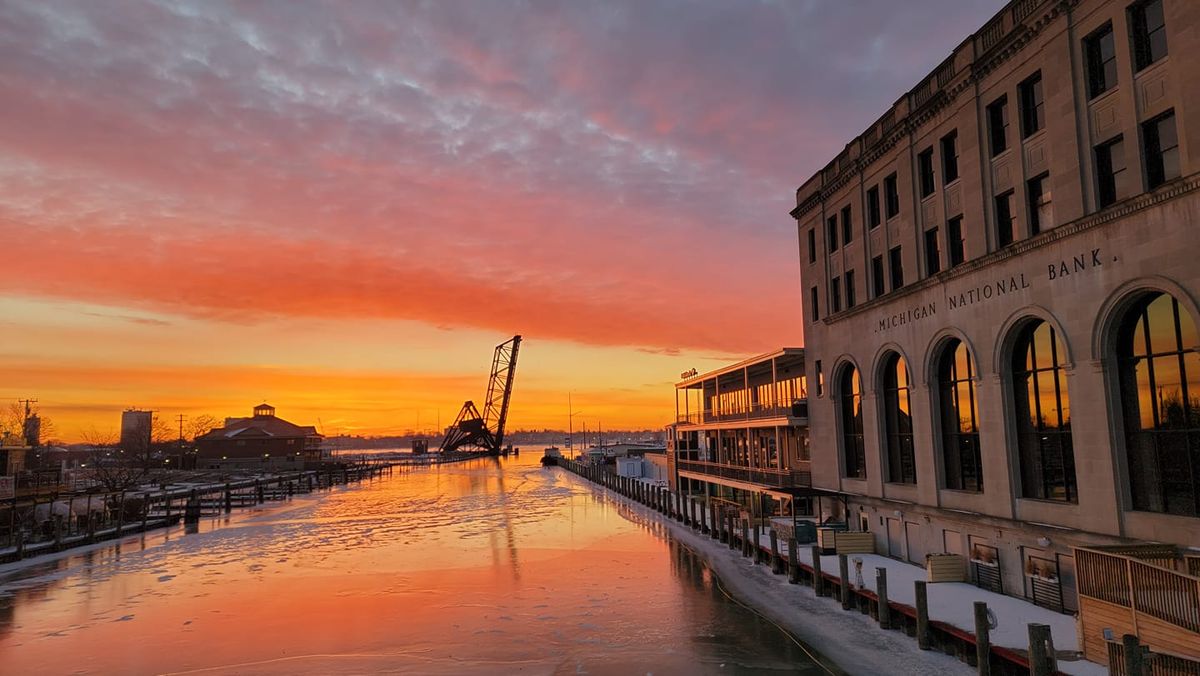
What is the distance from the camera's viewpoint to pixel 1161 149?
1819cm

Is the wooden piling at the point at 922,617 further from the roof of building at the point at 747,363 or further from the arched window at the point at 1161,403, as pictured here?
the roof of building at the point at 747,363

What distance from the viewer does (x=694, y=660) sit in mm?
18891

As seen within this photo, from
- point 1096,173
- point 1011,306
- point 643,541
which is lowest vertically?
point 643,541

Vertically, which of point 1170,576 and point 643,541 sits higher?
point 1170,576

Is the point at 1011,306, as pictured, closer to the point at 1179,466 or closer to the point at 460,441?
the point at 1179,466

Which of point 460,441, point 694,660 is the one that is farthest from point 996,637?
point 460,441

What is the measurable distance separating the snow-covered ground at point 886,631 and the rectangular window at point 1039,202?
461 inches

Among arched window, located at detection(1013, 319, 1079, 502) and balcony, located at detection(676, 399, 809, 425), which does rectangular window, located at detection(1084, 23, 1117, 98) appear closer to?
arched window, located at detection(1013, 319, 1079, 502)

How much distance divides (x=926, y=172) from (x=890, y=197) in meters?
2.99

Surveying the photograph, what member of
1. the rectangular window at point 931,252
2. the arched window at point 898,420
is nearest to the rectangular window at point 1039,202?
the rectangular window at point 931,252

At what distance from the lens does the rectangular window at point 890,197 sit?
105ft

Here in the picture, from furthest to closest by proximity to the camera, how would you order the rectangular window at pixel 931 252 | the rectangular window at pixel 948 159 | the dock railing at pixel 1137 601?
the rectangular window at pixel 931 252 < the rectangular window at pixel 948 159 < the dock railing at pixel 1137 601

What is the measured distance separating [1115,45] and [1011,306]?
799 cm

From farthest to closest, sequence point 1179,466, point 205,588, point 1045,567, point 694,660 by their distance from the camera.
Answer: point 205,588 → point 1045,567 → point 694,660 → point 1179,466
